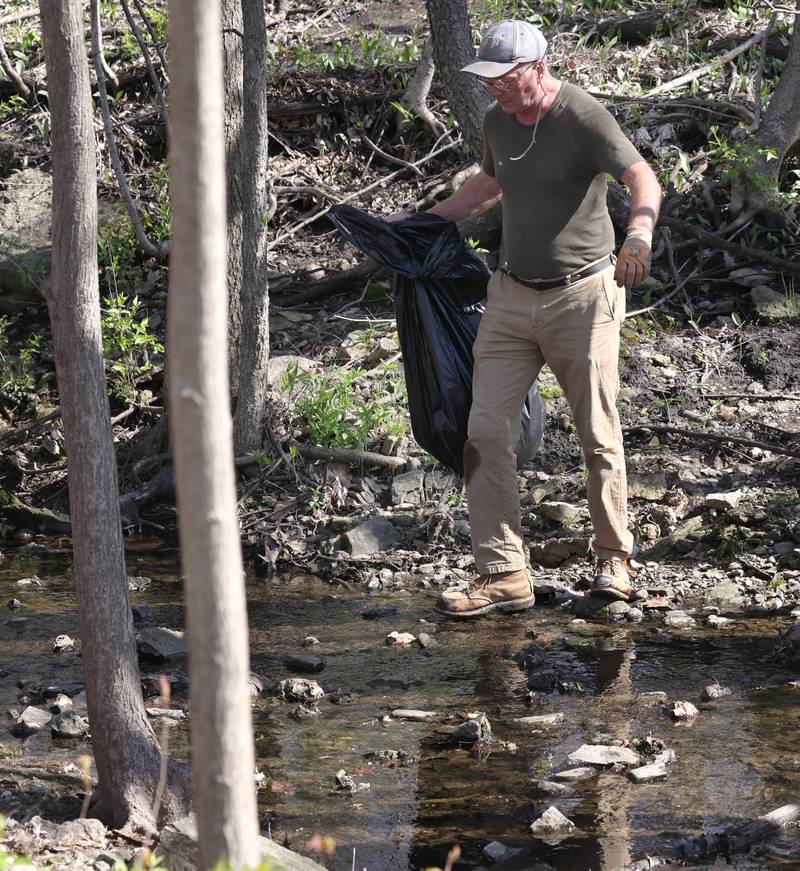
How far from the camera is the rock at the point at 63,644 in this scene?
4867 millimetres

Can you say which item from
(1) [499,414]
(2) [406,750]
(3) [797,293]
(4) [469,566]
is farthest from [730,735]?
(3) [797,293]

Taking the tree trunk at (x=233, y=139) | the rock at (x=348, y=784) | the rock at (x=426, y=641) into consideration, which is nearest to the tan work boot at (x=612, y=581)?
the rock at (x=426, y=641)

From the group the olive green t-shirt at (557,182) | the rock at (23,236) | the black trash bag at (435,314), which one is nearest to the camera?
the olive green t-shirt at (557,182)

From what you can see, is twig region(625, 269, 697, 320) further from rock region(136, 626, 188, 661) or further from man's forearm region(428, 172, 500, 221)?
rock region(136, 626, 188, 661)

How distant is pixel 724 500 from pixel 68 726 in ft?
10.7

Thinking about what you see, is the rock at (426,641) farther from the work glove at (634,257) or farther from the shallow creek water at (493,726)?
the work glove at (634,257)

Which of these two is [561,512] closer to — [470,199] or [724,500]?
[724,500]

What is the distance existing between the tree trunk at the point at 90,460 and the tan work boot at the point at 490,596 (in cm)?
197

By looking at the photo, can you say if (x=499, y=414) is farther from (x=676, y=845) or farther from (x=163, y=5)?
(x=163, y=5)

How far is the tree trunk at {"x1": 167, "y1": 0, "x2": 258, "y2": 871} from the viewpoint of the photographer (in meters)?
1.75

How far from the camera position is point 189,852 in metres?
2.99

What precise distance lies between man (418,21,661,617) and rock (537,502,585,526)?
2.96 feet

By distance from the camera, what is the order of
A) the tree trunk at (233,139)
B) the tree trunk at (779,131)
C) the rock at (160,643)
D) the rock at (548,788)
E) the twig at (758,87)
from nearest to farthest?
the rock at (548,788)
the rock at (160,643)
the tree trunk at (233,139)
the tree trunk at (779,131)
the twig at (758,87)

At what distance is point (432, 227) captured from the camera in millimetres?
5113
